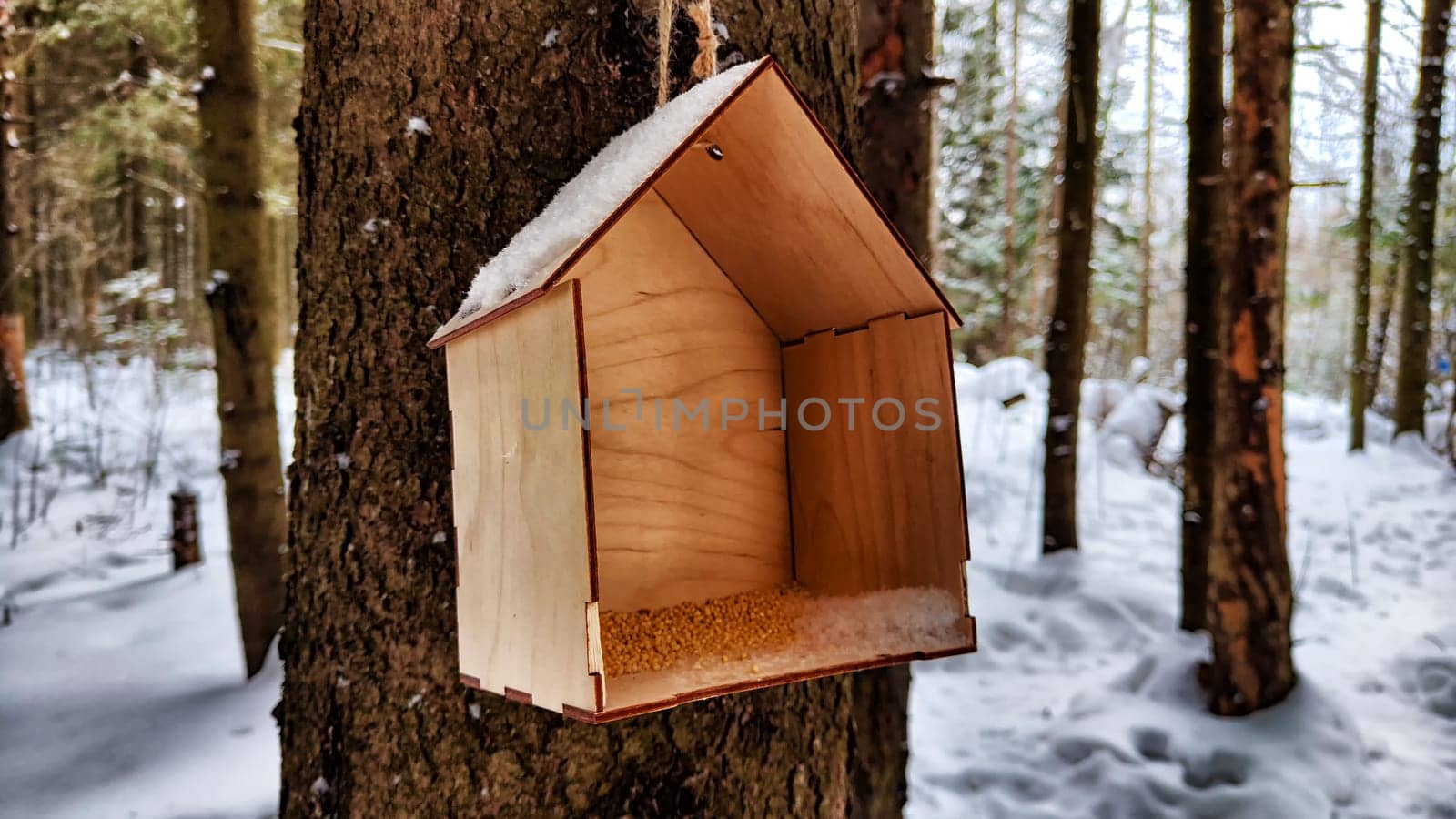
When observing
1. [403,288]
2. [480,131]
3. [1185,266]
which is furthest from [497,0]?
[1185,266]

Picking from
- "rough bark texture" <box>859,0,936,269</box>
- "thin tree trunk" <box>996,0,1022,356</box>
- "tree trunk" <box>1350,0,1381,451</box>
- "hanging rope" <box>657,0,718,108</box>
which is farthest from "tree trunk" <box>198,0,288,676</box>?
"thin tree trunk" <box>996,0,1022,356</box>

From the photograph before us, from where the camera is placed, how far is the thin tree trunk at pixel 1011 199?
41.4 feet

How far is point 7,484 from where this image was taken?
6875 millimetres

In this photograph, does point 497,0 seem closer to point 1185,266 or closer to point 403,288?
point 403,288

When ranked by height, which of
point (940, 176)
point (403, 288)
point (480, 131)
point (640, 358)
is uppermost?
point (940, 176)

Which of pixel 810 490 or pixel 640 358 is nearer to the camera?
pixel 640 358

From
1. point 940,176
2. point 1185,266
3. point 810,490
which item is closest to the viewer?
point 810,490

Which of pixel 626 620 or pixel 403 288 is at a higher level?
pixel 403 288

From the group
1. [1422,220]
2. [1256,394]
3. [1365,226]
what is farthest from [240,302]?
[1365,226]

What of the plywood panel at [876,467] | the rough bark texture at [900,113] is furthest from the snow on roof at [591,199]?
the rough bark texture at [900,113]

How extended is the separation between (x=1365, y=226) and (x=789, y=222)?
10599 millimetres

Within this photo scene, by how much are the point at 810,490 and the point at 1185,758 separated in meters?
2.78

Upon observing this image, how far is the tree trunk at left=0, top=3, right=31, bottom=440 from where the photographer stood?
659 cm

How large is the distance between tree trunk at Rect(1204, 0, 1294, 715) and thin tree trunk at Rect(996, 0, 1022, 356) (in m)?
9.22
